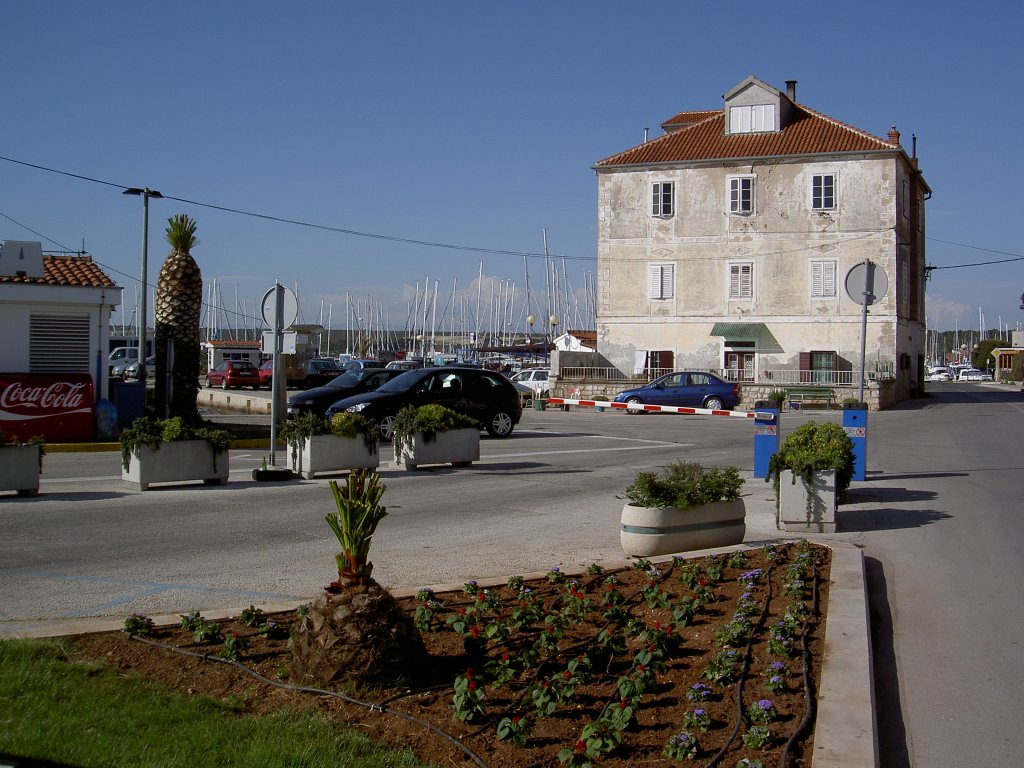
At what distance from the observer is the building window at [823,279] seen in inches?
1841

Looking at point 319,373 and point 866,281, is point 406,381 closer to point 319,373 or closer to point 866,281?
point 866,281

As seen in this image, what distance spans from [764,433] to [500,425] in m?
9.61

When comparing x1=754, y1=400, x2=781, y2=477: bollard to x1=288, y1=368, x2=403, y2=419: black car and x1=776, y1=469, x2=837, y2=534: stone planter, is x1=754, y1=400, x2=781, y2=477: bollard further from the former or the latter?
x1=288, y1=368, x2=403, y2=419: black car

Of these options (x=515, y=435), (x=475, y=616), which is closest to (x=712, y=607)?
(x=475, y=616)

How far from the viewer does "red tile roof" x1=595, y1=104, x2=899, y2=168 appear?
4669 cm

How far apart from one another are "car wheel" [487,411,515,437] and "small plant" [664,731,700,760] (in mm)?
19492

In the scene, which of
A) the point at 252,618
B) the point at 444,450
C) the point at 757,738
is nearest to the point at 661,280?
the point at 444,450

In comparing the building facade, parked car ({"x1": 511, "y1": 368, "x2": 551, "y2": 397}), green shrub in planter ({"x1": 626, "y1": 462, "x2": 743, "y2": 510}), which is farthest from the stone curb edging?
the building facade

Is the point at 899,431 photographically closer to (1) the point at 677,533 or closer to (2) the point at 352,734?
(1) the point at 677,533

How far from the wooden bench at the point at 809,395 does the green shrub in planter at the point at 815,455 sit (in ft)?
93.0

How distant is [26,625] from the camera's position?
6.75m

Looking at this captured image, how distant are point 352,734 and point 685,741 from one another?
4.97 feet

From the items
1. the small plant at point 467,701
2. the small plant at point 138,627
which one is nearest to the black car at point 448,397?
the small plant at point 138,627

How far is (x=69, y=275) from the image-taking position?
23281 mm
